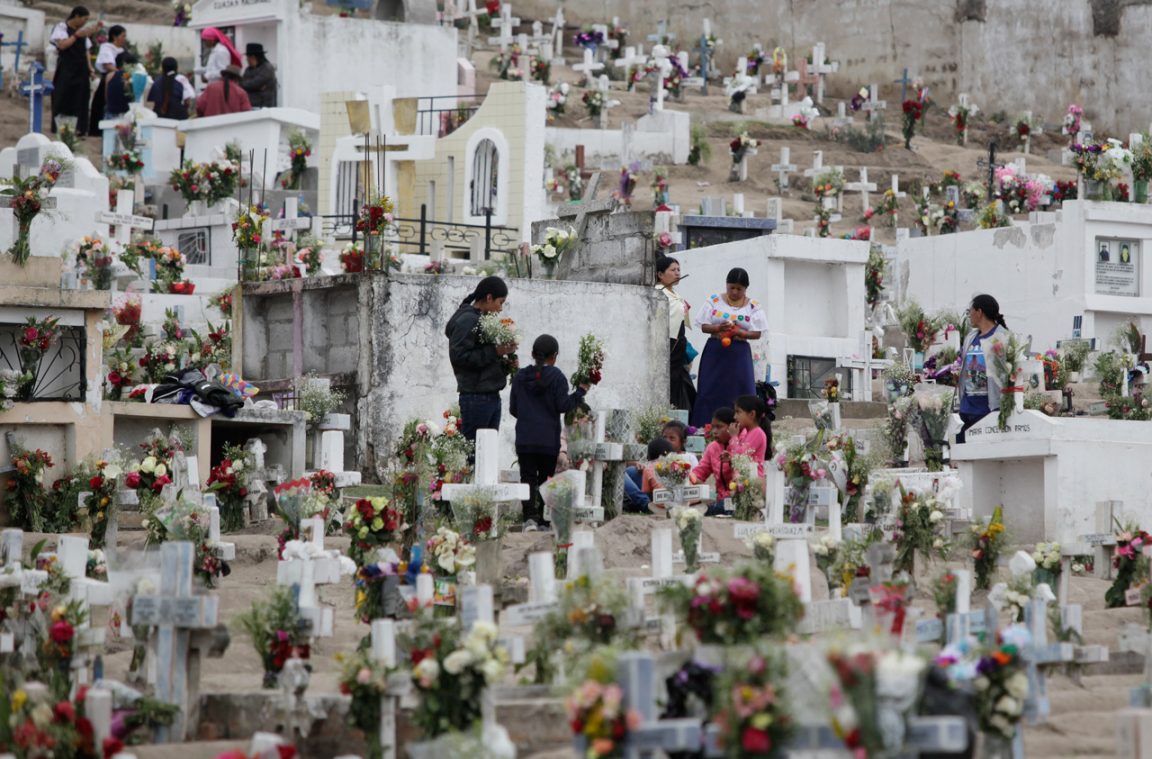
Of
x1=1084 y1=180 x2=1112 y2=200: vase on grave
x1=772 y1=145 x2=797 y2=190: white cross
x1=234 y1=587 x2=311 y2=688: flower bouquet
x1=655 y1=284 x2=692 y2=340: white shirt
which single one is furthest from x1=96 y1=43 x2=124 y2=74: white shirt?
x1=234 y1=587 x2=311 y2=688: flower bouquet

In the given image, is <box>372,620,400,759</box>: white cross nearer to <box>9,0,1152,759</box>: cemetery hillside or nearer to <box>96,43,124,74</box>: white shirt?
<box>9,0,1152,759</box>: cemetery hillside

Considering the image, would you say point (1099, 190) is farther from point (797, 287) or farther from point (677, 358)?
point (677, 358)

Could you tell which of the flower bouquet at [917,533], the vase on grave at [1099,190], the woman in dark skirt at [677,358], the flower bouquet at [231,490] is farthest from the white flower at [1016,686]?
the vase on grave at [1099,190]

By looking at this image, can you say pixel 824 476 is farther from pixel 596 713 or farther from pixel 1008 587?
pixel 596 713

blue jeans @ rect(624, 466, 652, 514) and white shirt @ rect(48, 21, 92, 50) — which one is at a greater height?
white shirt @ rect(48, 21, 92, 50)

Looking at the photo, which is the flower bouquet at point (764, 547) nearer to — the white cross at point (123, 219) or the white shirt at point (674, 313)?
the white shirt at point (674, 313)

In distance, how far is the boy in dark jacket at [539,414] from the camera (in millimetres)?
15758

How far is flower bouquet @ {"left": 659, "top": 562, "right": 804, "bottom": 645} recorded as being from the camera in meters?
9.50

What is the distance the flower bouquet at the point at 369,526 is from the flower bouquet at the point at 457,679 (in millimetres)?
3678

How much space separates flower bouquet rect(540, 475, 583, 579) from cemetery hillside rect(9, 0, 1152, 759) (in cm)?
2

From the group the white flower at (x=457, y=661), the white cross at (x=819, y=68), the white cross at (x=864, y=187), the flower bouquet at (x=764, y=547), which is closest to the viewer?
the white flower at (x=457, y=661)

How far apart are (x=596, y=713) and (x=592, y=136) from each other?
27.4m

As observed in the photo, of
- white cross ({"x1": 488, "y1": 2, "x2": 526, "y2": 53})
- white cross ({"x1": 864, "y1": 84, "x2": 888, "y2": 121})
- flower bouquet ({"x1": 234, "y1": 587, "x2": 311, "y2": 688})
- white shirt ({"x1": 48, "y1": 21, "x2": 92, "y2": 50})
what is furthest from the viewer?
white cross ({"x1": 488, "y1": 2, "x2": 526, "y2": 53})

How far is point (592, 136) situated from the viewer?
3547 cm
